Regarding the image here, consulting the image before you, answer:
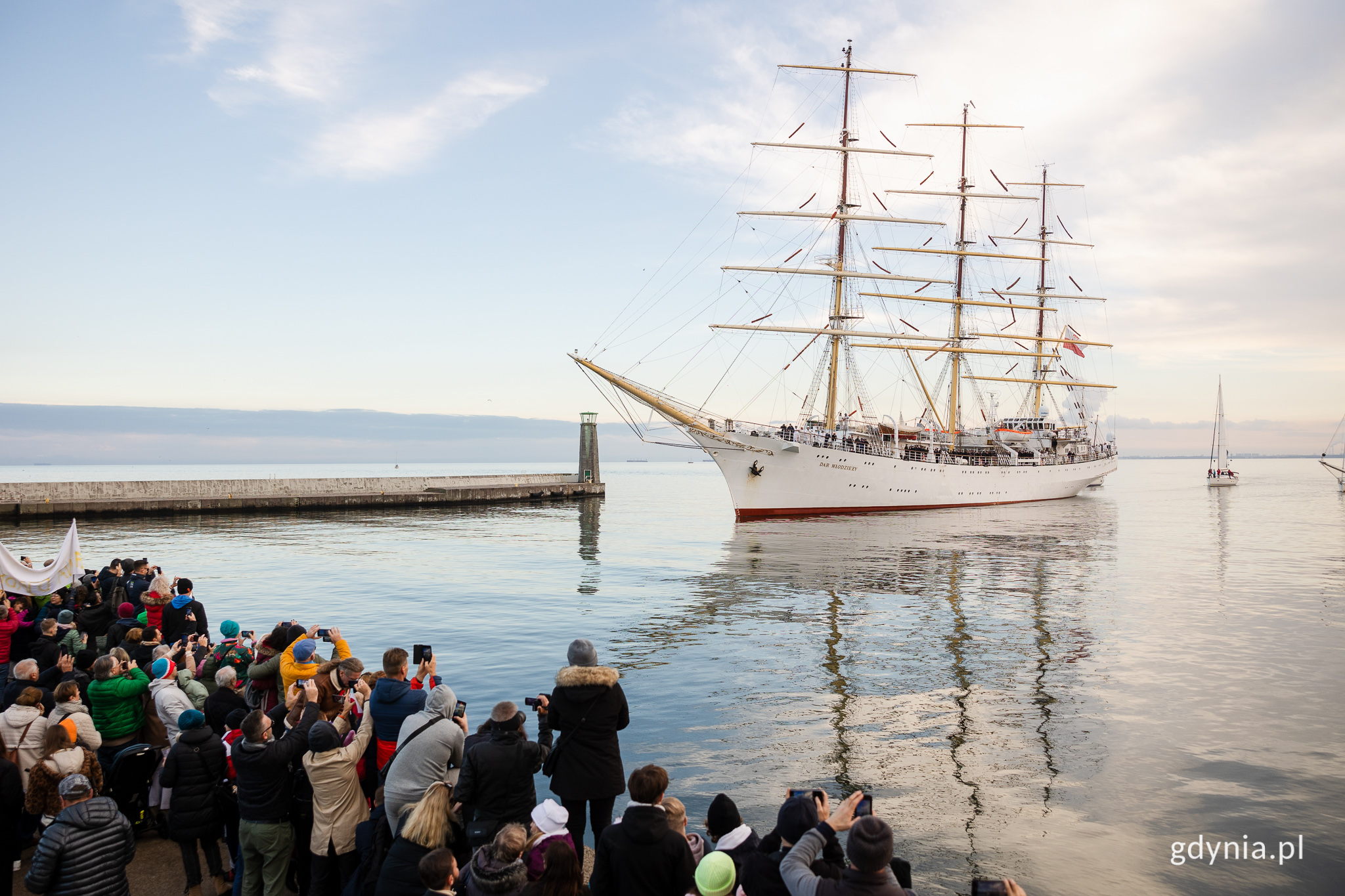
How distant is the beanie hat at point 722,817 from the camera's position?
4766 millimetres

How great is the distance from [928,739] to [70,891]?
32.2 ft

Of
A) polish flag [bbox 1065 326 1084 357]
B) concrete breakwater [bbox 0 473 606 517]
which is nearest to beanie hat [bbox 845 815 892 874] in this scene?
concrete breakwater [bbox 0 473 606 517]

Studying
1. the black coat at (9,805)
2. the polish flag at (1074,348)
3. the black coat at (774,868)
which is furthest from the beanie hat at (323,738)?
the polish flag at (1074,348)

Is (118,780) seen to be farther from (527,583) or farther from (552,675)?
(527,583)

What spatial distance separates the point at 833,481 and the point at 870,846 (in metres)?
51.6

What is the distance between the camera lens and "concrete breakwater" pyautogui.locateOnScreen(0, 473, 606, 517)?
49688mm

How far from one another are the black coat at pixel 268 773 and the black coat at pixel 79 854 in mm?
783

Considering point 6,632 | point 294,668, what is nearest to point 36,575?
point 6,632

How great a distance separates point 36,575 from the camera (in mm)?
13719

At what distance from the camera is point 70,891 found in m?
4.76

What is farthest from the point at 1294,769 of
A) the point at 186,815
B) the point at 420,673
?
the point at 186,815

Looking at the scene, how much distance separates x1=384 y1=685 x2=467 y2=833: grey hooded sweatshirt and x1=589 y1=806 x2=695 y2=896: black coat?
139 cm

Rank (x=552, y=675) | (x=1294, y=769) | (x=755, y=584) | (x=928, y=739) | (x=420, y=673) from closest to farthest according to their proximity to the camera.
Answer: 1. (x=420, y=673)
2. (x=1294, y=769)
3. (x=928, y=739)
4. (x=552, y=675)
5. (x=755, y=584)

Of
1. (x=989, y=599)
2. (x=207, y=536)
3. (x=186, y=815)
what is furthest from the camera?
(x=207, y=536)
